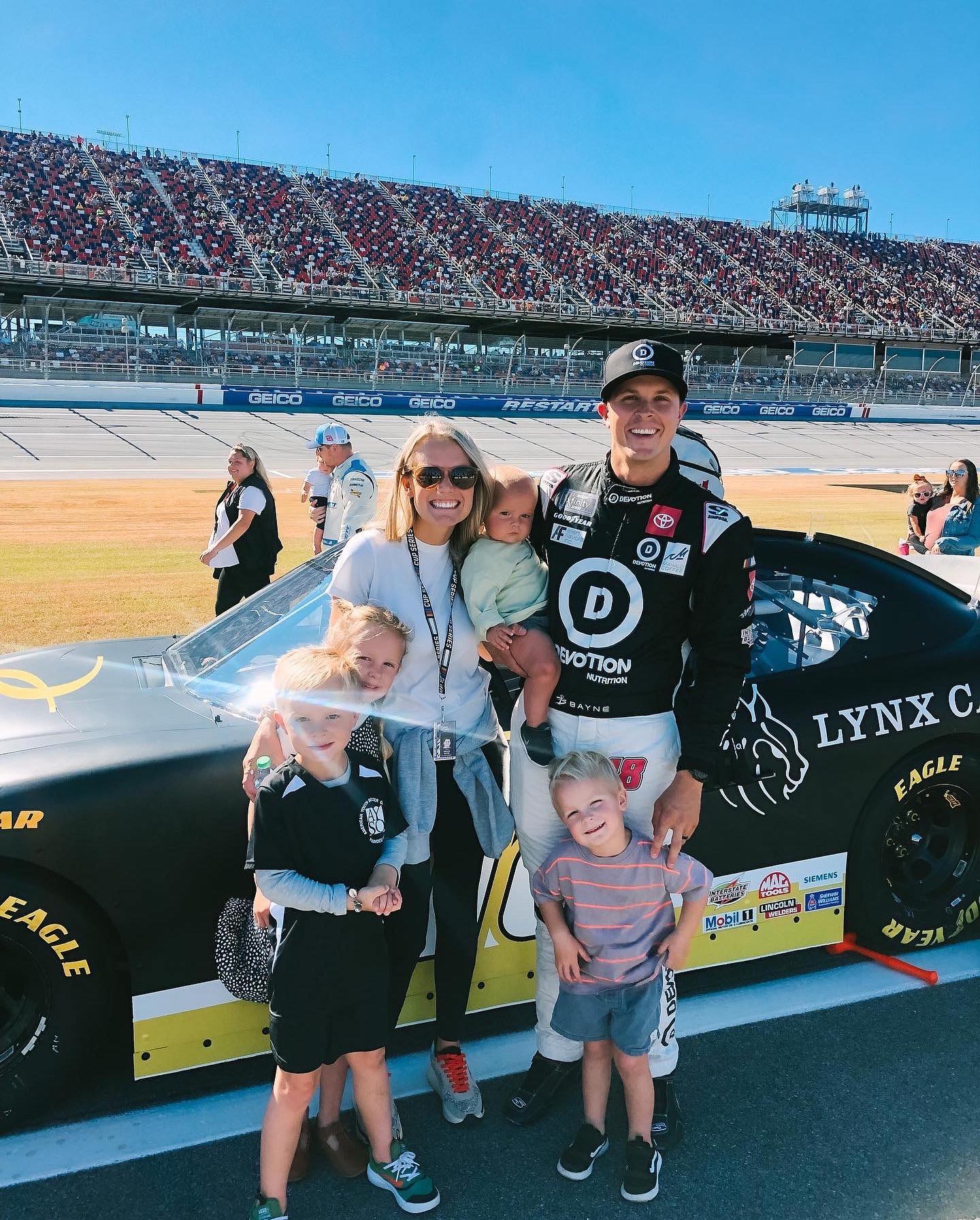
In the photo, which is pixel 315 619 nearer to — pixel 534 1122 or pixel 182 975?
pixel 182 975

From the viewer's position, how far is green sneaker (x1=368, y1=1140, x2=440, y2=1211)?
6.75 ft

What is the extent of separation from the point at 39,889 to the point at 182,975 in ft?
1.25

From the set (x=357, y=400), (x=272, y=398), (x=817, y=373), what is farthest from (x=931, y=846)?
(x=817, y=373)

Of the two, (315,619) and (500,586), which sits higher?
(500,586)

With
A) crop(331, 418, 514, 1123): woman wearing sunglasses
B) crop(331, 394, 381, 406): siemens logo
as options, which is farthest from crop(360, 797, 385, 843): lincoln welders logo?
crop(331, 394, 381, 406): siemens logo

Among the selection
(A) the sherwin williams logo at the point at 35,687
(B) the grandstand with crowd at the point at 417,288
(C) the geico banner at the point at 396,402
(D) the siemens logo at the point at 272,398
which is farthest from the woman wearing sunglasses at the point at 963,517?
(B) the grandstand with crowd at the point at 417,288

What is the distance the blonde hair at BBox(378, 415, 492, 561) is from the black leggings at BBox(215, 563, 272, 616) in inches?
158

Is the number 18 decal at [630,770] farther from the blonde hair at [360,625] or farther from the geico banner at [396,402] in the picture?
the geico banner at [396,402]

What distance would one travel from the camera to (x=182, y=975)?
2229 millimetres

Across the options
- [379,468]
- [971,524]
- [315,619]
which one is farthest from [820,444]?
[315,619]

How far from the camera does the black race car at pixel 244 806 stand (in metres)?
2.16

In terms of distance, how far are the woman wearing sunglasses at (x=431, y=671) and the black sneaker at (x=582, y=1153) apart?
496mm

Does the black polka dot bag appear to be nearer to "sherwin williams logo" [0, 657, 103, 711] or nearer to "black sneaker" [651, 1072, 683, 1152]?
"sherwin williams logo" [0, 657, 103, 711]

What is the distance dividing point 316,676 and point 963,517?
6.96 m
